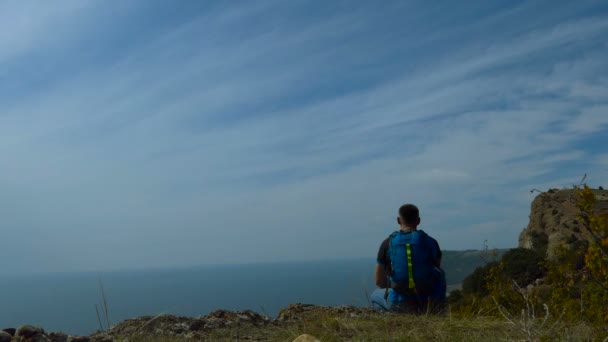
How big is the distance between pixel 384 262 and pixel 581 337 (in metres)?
2.54

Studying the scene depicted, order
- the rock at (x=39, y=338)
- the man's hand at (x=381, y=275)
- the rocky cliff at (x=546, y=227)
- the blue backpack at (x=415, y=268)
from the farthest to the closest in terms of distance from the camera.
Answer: the rocky cliff at (x=546, y=227), the man's hand at (x=381, y=275), the blue backpack at (x=415, y=268), the rock at (x=39, y=338)

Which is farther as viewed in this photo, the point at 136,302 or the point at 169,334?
the point at 136,302

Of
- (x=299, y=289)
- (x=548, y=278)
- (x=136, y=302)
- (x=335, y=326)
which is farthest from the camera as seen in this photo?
(x=299, y=289)

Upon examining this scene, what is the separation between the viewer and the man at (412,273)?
233 inches

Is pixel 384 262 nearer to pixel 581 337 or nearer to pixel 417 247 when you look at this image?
pixel 417 247

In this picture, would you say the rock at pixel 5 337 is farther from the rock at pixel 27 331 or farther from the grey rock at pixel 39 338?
the grey rock at pixel 39 338

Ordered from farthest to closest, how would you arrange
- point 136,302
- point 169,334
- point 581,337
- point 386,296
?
point 136,302 < point 386,296 < point 169,334 < point 581,337

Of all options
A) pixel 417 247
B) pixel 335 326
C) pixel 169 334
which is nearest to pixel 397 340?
Answer: pixel 335 326

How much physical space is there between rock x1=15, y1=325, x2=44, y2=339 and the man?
3561mm

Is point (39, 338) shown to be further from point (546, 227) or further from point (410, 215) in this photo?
point (546, 227)

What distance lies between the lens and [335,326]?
4852mm

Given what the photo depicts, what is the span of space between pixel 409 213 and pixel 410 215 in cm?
3

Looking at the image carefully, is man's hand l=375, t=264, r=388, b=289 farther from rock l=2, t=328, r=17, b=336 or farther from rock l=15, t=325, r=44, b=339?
rock l=2, t=328, r=17, b=336

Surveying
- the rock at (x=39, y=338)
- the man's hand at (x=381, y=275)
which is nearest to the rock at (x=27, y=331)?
the rock at (x=39, y=338)
